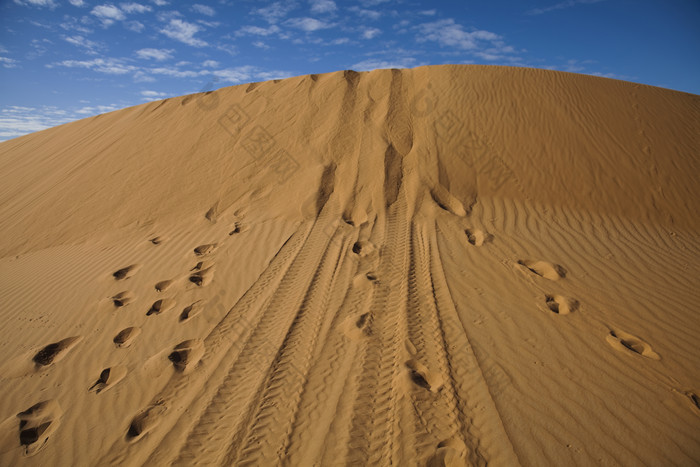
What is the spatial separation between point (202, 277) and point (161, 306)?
64cm

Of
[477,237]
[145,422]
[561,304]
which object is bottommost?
[145,422]

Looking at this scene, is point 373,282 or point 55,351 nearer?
point 55,351

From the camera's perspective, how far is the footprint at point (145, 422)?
8.24 ft

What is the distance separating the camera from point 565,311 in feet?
11.6

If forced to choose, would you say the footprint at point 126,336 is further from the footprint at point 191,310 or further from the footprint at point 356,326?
the footprint at point 356,326

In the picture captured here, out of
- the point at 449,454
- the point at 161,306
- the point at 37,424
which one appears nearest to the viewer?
the point at 449,454

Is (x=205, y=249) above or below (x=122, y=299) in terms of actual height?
above

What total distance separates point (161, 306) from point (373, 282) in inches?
106

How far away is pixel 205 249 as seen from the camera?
16.9 feet

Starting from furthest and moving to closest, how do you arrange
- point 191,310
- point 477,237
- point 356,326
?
point 477,237, point 191,310, point 356,326

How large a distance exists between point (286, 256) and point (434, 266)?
218 cm

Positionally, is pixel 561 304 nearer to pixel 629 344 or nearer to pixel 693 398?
pixel 629 344

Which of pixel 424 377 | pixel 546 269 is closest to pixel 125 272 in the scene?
pixel 424 377

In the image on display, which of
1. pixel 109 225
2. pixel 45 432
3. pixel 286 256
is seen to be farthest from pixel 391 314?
pixel 109 225
